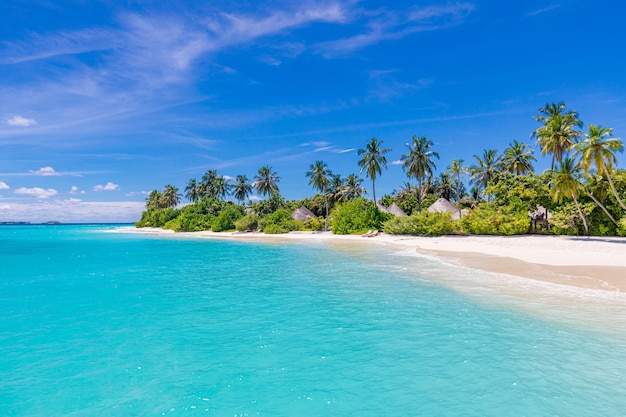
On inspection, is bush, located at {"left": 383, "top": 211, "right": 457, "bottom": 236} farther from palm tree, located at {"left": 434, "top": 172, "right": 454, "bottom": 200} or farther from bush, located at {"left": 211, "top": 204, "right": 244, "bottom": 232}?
bush, located at {"left": 211, "top": 204, "right": 244, "bottom": 232}

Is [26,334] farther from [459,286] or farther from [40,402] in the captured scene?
[459,286]

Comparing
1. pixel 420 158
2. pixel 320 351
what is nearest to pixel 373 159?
pixel 420 158

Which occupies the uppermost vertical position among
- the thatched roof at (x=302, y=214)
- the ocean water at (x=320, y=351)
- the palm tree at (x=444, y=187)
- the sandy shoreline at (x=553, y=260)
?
the palm tree at (x=444, y=187)

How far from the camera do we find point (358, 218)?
160 ft

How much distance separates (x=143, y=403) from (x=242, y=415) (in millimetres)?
1688

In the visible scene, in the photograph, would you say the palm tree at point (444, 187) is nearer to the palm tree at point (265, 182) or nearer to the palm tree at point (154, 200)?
the palm tree at point (265, 182)

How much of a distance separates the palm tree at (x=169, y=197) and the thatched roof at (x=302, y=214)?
52.8 meters

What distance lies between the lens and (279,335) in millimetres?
8672

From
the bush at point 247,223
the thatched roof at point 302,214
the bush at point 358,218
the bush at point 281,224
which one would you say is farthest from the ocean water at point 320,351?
the bush at point 247,223

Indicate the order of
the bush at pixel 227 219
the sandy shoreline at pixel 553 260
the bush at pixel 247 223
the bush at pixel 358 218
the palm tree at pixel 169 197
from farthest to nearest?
the palm tree at pixel 169 197 → the bush at pixel 227 219 → the bush at pixel 247 223 → the bush at pixel 358 218 → the sandy shoreline at pixel 553 260

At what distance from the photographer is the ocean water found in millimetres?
5520

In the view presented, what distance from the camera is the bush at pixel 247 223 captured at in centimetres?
6238

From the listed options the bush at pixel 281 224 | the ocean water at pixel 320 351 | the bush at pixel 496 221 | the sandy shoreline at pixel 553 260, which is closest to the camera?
the ocean water at pixel 320 351

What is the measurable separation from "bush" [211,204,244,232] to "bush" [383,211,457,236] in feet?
A: 110
